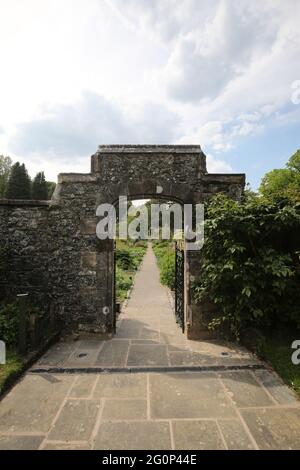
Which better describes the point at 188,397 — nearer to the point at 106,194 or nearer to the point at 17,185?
the point at 106,194

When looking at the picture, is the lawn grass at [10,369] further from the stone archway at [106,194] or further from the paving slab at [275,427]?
the paving slab at [275,427]

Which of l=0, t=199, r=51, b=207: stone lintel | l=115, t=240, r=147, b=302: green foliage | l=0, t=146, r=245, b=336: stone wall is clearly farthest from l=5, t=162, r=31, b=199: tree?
l=0, t=146, r=245, b=336: stone wall

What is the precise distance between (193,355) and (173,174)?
3.79 meters

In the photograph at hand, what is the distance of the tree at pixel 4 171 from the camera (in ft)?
149

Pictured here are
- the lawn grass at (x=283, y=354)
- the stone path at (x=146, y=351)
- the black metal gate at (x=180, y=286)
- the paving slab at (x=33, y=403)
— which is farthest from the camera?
the black metal gate at (x=180, y=286)

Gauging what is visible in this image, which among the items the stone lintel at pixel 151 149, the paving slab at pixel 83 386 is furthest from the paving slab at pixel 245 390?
the stone lintel at pixel 151 149

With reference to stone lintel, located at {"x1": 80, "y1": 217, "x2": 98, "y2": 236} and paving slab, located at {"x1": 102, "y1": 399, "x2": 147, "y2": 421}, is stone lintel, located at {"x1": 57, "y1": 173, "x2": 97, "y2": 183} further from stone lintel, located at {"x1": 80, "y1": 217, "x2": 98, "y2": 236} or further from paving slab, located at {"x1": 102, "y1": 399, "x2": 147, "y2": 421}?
paving slab, located at {"x1": 102, "y1": 399, "x2": 147, "y2": 421}

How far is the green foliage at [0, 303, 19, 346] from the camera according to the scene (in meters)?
5.18

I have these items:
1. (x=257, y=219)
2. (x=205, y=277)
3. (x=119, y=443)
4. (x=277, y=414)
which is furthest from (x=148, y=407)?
(x=257, y=219)

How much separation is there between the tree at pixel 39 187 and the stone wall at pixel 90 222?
44342 millimetres

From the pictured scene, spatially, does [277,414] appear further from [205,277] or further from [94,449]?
[205,277]

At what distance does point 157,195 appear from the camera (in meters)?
6.25
